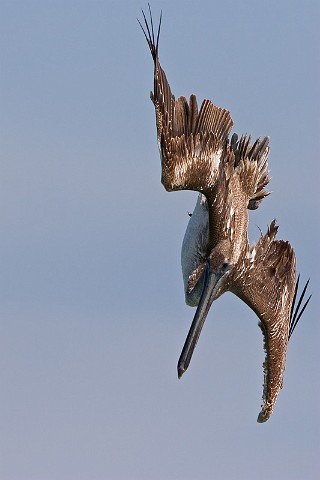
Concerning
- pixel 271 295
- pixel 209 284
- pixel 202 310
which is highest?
pixel 271 295

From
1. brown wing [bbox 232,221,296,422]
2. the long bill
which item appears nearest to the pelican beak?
the long bill

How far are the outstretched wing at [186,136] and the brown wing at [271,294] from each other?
232 cm

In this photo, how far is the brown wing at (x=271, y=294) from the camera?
32.0 m

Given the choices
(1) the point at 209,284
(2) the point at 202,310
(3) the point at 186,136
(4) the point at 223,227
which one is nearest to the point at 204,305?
(2) the point at 202,310

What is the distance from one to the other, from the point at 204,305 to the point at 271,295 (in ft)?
4.88

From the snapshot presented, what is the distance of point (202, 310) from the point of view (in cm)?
3120

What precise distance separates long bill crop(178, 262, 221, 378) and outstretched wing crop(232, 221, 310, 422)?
1.86 ft

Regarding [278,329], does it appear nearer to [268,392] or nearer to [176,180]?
[268,392]

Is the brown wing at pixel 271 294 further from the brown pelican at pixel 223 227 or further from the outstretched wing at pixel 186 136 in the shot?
the outstretched wing at pixel 186 136

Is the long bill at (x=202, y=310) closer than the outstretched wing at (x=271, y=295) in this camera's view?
Yes

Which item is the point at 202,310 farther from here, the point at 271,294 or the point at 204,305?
the point at 271,294

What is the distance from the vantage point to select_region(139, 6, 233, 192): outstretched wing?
28547 mm

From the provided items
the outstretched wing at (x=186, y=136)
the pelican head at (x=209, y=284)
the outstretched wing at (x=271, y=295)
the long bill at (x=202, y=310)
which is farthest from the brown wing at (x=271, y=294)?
the outstretched wing at (x=186, y=136)

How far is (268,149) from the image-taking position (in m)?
Answer: 31.0
